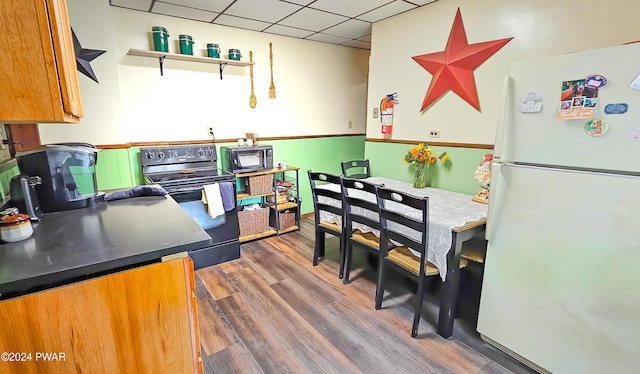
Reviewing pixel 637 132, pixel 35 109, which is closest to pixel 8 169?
pixel 35 109

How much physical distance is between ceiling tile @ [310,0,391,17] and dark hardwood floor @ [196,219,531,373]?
242 cm

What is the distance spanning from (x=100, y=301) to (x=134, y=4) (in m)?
2.82

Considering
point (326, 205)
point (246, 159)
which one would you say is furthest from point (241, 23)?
point (326, 205)

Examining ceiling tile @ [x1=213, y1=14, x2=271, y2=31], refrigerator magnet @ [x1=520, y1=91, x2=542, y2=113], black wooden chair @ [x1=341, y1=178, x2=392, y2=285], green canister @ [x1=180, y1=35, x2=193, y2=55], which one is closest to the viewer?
refrigerator magnet @ [x1=520, y1=91, x2=542, y2=113]

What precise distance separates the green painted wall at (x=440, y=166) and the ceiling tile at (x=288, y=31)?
5.07 ft

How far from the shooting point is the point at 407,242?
1.91 m

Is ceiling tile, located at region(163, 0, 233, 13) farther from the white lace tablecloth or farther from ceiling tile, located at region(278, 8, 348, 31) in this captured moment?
the white lace tablecloth

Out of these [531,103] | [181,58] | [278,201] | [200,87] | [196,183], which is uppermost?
[181,58]

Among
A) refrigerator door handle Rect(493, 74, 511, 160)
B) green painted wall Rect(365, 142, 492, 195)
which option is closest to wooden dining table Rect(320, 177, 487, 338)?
refrigerator door handle Rect(493, 74, 511, 160)

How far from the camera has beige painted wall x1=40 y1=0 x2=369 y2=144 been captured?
8.62ft

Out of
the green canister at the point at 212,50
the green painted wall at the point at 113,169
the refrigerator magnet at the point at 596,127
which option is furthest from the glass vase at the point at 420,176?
the green painted wall at the point at 113,169

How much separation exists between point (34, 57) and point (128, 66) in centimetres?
241

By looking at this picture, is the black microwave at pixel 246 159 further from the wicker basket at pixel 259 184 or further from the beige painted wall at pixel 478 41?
the beige painted wall at pixel 478 41

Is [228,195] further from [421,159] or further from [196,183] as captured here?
[421,159]
